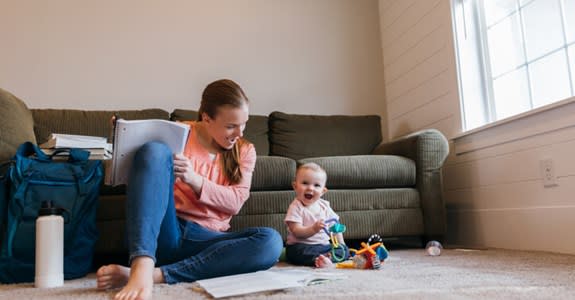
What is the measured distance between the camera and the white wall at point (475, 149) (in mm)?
1931

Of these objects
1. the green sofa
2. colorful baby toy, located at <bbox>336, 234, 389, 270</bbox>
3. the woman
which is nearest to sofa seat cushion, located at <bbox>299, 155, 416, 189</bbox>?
the green sofa

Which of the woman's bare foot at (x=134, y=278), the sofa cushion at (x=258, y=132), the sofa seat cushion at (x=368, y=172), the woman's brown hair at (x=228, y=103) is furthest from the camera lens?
the sofa cushion at (x=258, y=132)

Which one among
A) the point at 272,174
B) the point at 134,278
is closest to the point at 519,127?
the point at 272,174

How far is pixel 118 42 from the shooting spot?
306 cm

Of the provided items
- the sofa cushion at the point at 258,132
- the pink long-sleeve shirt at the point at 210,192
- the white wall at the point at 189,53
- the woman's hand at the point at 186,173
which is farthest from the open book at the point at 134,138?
the white wall at the point at 189,53

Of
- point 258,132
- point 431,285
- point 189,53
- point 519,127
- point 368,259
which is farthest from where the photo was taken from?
point 189,53

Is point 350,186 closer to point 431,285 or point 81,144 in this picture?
point 431,285

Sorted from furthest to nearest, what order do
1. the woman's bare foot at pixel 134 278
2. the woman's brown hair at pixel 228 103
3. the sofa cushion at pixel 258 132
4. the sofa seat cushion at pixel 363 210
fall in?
the sofa cushion at pixel 258 132
the sofa seat cushion at pixel 363 210
the woman's brown hair at pixel 228 103
the woman's bare foot at pixel 134 278

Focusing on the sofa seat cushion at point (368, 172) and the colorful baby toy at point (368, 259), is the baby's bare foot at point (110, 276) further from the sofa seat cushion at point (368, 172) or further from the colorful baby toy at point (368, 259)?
the sofa seat cushion at point (368, 172)

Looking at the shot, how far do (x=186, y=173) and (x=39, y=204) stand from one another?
56 centimetres

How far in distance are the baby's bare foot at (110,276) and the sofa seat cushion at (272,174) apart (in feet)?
3.33

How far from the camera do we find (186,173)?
1358 mm

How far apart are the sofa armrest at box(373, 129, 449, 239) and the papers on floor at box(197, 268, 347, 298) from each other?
3.63 ft

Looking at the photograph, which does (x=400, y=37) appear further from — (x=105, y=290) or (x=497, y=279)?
(x=105, y=290)
